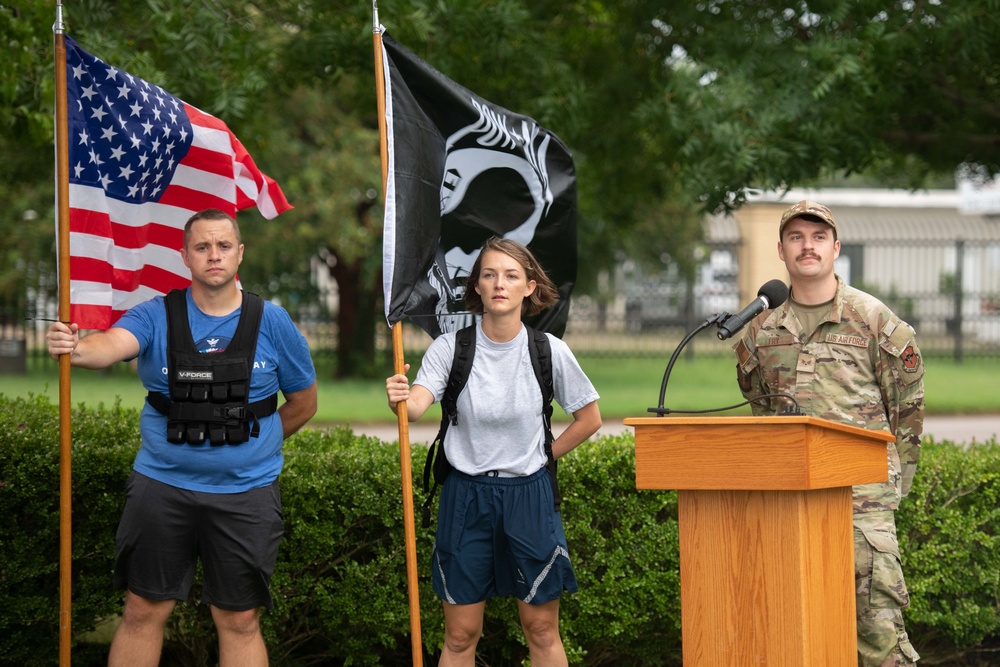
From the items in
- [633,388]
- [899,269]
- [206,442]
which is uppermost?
[899,269]

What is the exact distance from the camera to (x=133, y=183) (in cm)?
525

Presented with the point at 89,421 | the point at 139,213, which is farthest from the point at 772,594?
the point at 89,421

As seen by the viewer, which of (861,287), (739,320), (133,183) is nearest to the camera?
(739,320)

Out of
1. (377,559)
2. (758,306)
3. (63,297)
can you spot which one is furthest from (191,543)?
(758,306)

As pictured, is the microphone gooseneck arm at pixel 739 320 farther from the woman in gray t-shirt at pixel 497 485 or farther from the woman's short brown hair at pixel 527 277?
the woman's short brown hair at pixel 527 277

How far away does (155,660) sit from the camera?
15.0 ft

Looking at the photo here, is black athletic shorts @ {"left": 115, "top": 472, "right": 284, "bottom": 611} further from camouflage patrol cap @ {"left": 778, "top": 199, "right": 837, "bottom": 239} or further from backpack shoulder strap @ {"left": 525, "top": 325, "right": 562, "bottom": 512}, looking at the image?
camouflage patrol cap @ {"left": 778, "top": 199, "right": 837, "bottom": 239}

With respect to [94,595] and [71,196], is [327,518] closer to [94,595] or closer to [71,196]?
[94,595]

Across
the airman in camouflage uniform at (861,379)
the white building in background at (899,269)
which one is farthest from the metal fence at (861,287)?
the airman in camouflage uniform at (861,379)

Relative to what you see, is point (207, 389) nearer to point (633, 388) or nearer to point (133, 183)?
point (133, 183)

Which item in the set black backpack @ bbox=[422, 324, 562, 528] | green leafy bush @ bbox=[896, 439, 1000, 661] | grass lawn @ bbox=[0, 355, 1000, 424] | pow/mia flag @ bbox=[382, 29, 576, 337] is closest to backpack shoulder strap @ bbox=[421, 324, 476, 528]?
black backpack @ bbox=[422, 324, 562, 528]

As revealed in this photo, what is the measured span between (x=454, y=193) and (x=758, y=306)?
61.7 inches

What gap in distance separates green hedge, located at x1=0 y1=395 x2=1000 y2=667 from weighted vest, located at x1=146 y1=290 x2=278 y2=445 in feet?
4.29

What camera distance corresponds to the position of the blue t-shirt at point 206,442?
4492 millimetres
